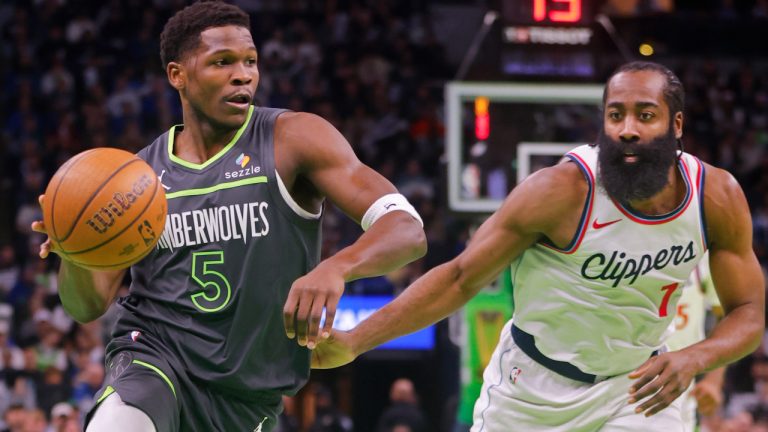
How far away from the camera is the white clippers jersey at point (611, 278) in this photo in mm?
4113

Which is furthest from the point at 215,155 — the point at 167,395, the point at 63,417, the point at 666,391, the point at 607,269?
the point at 63,417

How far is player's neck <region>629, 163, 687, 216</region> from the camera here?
4148 mm

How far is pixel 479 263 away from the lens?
4219 mm

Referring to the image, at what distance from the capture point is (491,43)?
9.80 meters

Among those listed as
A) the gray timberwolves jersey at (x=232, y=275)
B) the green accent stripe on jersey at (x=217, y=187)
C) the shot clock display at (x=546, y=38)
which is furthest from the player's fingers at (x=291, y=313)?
the shot clock display at (x=546, y=38)

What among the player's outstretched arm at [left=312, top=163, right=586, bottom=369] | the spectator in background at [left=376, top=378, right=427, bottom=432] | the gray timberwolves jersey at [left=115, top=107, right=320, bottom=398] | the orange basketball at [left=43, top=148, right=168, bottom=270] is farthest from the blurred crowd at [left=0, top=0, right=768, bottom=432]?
the orange basketball at [left=43, top=148, right=168, bottom=270]

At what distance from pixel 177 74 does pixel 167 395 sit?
1.19m

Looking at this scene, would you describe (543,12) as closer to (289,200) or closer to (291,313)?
(289,200)

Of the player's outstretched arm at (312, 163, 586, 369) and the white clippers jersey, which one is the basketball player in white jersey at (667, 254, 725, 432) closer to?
the white clippers jersey

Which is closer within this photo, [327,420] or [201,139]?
[201,139]

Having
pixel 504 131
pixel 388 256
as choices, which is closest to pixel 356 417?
pixel 504 131

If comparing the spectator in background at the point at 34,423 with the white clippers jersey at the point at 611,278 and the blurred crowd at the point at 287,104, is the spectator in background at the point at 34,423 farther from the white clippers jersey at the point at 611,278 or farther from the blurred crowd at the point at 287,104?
the white clippers jersey at the point at 611,278

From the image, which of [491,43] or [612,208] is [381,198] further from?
[491,43]

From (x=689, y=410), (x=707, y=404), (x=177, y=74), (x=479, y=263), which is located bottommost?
(x=689, y=410)
